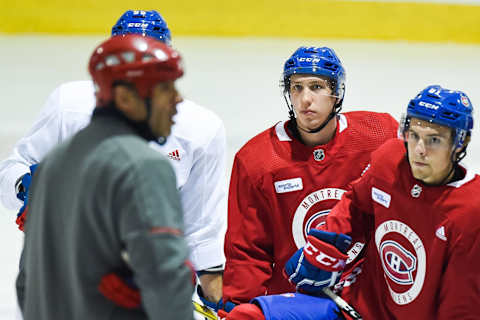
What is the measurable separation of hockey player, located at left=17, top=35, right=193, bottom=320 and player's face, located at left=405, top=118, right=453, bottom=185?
2.50ft

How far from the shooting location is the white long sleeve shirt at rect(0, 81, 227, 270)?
2.39m

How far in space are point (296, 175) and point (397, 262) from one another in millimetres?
468

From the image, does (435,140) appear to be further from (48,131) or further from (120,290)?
(48,131)

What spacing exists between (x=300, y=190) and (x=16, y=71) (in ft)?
14.9

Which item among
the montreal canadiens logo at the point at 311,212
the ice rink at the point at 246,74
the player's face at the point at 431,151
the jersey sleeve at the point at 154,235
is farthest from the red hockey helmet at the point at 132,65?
the ice rink at the point at 246,74

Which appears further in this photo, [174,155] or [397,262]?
[174,155]

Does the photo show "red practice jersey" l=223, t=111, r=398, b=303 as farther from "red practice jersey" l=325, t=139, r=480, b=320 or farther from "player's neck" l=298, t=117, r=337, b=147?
"red practice jersey" l=325, t=139, r=480, b=320

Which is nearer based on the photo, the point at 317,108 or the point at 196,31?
the point at 317,108

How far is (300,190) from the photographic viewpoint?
8.04ft

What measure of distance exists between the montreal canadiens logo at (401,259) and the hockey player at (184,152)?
678 millimetres

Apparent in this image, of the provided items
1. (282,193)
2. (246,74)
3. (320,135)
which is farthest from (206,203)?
(246,74)

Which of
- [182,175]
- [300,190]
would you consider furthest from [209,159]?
[300,190]

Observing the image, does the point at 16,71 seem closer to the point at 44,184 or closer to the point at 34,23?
the point at 34,23

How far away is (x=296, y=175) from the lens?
96.5 inches
